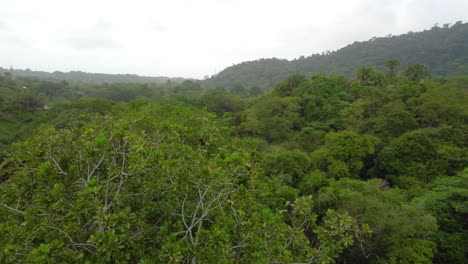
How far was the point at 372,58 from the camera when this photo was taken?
286 feet

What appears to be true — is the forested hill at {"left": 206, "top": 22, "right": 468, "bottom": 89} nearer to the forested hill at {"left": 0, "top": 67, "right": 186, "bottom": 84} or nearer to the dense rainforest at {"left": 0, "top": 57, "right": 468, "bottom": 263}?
the forested hill at {"left": 0, "top": 67, "right": 186, "bottom": 84}

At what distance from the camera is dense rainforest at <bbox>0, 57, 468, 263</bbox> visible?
11.3 feet

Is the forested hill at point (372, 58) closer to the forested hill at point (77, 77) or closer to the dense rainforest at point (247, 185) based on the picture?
the forested hill at point (77, 77)

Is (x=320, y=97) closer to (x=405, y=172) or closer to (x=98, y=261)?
(x=405, y=172)

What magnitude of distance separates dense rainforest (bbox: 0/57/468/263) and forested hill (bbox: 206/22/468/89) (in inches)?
1965

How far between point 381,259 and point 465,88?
25.1m

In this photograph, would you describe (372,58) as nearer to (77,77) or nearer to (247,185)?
(247,185)

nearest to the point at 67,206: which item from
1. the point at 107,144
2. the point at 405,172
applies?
the point at 107,144

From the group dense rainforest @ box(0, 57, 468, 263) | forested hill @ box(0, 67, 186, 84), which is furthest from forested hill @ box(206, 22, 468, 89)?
dense rainforest @ box(0, 57, 468, 263)

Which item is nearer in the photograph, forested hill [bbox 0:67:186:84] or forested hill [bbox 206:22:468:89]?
forested hill [bbox 206:22:468:89]

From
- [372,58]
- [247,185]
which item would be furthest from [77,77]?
[247,185]

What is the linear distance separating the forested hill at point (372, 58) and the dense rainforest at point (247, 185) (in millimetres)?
49905

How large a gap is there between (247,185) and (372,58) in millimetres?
94563

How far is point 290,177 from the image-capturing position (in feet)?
41.4
